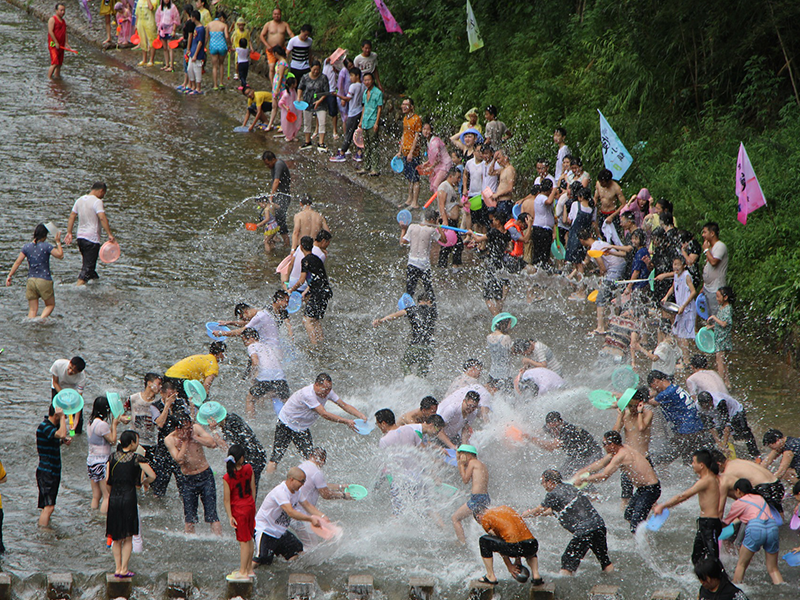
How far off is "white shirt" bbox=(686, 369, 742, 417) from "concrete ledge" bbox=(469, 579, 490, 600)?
131 inches

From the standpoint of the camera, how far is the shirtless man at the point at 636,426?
9.46 meters

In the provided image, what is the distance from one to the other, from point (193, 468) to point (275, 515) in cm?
93

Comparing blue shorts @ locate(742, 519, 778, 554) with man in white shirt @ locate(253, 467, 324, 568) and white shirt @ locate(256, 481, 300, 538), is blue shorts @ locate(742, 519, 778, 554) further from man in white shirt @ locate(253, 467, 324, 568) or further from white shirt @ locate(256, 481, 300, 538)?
white shirt @ locate(256, 481, 300, 538)

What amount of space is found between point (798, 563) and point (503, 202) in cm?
770

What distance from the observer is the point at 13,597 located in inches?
317

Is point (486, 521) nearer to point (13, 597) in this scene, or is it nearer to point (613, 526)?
point (613, 526)

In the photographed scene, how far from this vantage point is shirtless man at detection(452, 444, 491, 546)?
8.96 m

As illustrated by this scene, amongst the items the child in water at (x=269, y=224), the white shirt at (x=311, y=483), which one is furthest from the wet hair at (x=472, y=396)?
the child in water at (x=269, y=224)

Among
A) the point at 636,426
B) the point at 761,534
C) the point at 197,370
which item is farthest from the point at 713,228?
the point at 197,370

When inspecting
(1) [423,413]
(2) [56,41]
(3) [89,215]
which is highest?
(2) [56,41]

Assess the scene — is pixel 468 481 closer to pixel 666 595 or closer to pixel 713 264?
pixel 666 595

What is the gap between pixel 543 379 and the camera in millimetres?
10867

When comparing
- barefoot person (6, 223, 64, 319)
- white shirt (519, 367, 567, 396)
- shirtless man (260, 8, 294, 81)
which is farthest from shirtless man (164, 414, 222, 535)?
shirtless man (260, 8, 294, 81)

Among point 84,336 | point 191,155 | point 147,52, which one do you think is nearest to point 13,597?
point 84,336
